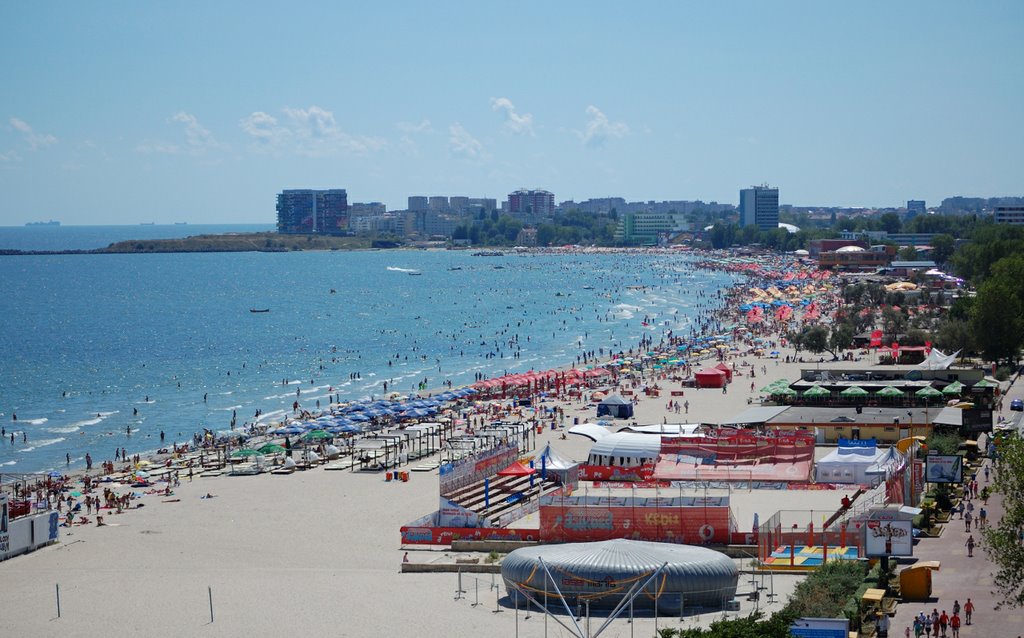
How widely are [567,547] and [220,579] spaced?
7.86 meters

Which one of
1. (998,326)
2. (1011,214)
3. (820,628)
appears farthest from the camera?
(1011,214)

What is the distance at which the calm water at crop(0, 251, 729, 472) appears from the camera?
58.0m

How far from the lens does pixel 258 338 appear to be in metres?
95.1

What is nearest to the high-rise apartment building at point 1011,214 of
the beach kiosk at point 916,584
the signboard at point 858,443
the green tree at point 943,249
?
the green tree at point 943,249

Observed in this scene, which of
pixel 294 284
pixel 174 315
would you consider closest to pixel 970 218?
pixel 294 284

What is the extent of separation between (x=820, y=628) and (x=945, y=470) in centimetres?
1243

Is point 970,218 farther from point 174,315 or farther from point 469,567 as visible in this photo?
point 469,567

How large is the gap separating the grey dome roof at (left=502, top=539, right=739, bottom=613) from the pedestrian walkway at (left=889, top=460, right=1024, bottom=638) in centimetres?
342

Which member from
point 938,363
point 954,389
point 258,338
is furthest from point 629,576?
point 258,338

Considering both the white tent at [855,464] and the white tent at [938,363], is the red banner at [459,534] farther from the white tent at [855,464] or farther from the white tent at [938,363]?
the white tent at [938,363]

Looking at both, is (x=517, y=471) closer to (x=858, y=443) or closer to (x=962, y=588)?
(x=858, y=443)

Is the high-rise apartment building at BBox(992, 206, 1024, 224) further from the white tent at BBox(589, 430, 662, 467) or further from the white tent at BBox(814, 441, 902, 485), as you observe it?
the white tent at BBox(814, 441, 902, 485)

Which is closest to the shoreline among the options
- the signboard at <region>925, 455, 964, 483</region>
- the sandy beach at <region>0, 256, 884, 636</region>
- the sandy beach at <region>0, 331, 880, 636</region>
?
the sandy beach at <region>0, 256, 884, 636</region>

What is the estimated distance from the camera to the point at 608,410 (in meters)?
50.1
